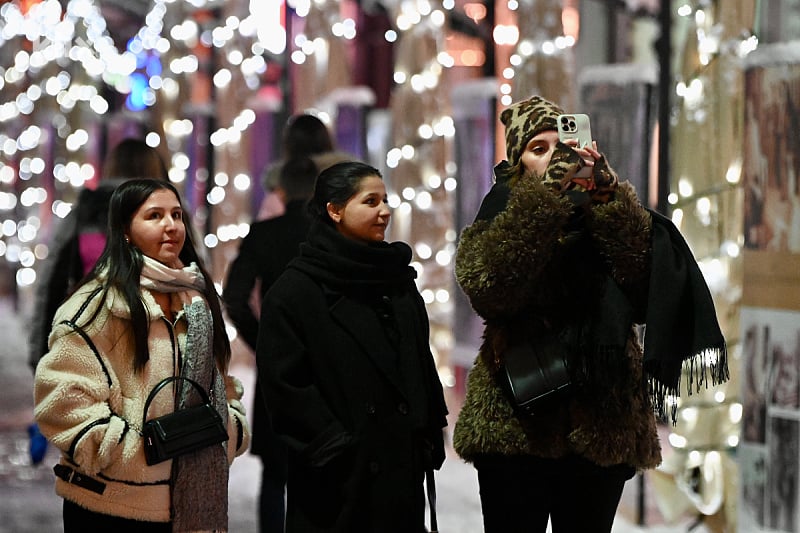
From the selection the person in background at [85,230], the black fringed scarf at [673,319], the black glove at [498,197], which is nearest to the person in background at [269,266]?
the person in background at [85,230]

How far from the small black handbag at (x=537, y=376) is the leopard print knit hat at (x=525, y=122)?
48 cm

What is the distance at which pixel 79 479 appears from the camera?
311cm

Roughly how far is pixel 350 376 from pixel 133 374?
536mm

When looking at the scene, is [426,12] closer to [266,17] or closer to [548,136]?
[266,17]

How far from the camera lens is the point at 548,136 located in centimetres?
307

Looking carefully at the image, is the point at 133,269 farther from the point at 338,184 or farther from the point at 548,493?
the point at 548,493

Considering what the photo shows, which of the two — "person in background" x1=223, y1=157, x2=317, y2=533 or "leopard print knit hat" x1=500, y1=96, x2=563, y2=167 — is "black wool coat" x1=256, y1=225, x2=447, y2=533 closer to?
"leopard print knit hat" x1=500, y1=96, x2=563, y2=167

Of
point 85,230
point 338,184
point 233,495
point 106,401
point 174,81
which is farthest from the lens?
point 174,81

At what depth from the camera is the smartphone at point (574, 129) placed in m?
2.99

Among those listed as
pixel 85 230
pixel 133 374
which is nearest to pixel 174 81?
pixel 85 230

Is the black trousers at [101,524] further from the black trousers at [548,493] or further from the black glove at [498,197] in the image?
the black glove at [498,197]

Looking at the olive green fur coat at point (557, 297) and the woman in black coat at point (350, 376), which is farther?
the woman in black coat at point (350, 376)

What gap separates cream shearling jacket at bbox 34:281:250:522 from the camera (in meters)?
3.01

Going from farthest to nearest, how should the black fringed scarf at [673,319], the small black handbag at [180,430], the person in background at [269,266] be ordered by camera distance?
the person in background at [269,266] → the small black handbag at [180,430] → the black fringed scarf at [673,319]
